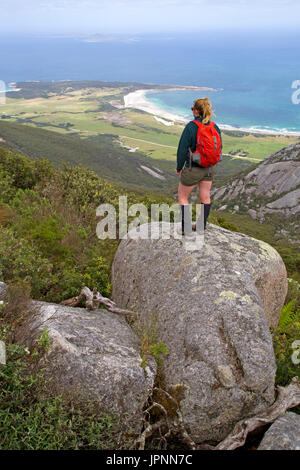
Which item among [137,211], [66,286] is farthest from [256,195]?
[66,286]

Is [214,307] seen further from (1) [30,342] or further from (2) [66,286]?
(2) [66,286]

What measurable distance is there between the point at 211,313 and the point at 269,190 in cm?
9044

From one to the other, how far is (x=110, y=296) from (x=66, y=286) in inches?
42.9

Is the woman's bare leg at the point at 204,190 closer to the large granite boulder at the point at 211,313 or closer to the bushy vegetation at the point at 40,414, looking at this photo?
the large granite boulder at the point at 211,313

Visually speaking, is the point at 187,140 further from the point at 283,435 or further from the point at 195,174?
the point at 283,435

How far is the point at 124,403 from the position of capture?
4.55 meters

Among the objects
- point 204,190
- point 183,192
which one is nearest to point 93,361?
point 183,192

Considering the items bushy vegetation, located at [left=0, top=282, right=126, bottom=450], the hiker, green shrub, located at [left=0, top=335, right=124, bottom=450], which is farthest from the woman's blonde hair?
green shrub, located at [left=0, top=335, right=124, bottom=450]

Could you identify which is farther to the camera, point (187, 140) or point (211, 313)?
point (187, 140)

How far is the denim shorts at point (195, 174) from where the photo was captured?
6918 mm

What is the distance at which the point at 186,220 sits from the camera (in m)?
7.61

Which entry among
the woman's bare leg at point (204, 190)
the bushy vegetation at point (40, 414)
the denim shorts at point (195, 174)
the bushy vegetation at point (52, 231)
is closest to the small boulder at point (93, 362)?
the bushy vegetation at point (40, 414)

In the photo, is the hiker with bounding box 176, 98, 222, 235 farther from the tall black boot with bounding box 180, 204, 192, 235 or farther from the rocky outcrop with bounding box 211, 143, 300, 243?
the rocky outcrop with bounding box 211, 143, 300, 243

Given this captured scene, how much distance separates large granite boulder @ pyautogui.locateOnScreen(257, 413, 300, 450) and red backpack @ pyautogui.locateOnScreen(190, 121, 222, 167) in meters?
4.76
